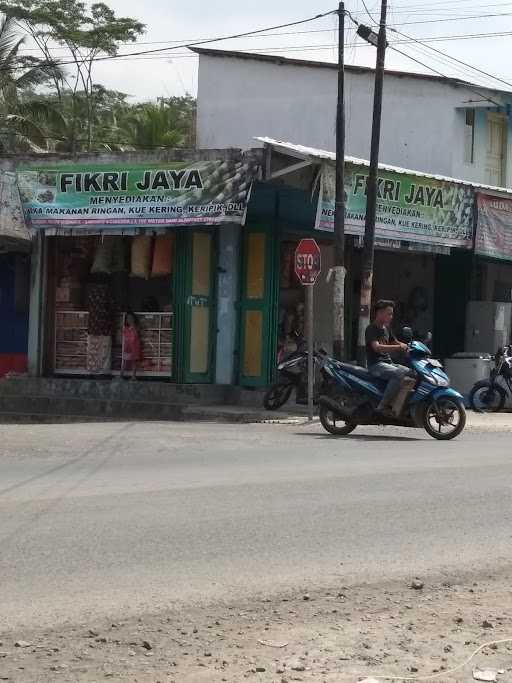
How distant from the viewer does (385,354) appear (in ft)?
51.5

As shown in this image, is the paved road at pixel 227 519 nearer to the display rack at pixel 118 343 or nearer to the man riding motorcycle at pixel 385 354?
the man riding motorcycle at pixel 385 354

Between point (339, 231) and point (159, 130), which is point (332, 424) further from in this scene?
point (159, 130)

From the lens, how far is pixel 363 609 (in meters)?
6.53

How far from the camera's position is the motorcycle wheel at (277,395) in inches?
797

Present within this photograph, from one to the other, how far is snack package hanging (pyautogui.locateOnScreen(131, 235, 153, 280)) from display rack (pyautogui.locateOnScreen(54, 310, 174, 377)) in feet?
2.82

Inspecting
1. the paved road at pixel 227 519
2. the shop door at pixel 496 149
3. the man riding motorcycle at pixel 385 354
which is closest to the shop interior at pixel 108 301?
the man riding motorcycle at pixel 385 354

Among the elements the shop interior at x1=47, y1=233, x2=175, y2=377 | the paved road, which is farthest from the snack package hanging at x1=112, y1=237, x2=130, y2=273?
the paved road

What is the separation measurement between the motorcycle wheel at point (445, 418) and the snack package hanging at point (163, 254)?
7.91 m

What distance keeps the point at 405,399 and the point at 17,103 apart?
28717 mm

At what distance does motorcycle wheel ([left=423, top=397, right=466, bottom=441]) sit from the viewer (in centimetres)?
1546

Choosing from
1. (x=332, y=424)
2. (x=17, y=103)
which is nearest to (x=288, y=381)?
(x=332, y=424)

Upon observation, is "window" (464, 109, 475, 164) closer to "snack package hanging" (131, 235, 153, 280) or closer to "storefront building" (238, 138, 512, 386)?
"storefront building" (238, 138, 512, 386)

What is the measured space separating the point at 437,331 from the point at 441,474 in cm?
1679

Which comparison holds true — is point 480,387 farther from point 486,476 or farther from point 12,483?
Result: point 12,483
